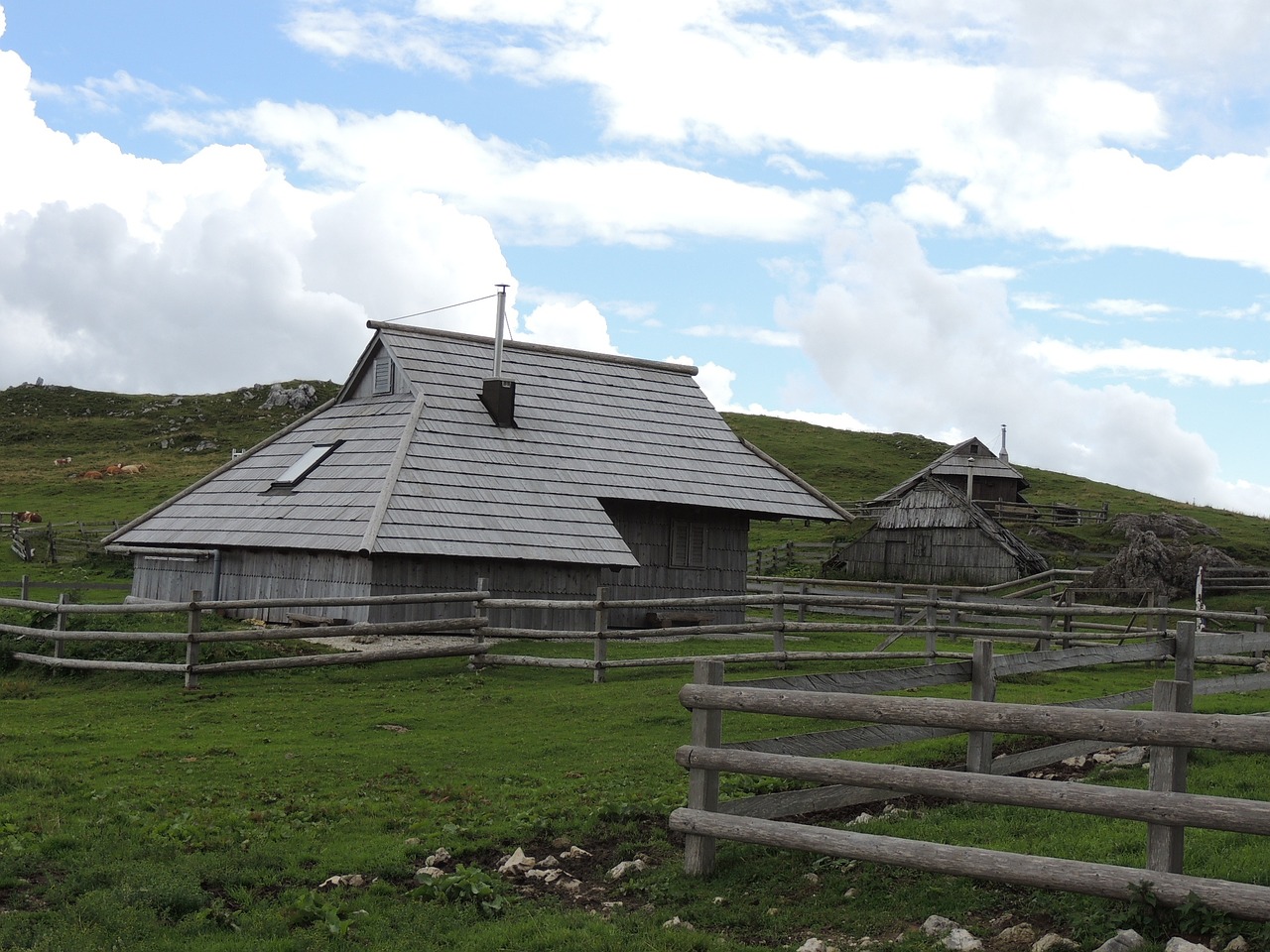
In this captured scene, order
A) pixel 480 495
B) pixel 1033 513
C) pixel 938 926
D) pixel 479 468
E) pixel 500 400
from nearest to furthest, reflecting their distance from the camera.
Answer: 1. pixel 938 926
2. pixel 480 495
3. pixel 479 468
4. pixel 500 400
5. pixel 1033 513

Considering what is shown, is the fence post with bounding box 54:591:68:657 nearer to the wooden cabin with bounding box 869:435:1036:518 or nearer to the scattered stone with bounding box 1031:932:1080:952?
the scattered stone with bounding box 1031:932:1080:952

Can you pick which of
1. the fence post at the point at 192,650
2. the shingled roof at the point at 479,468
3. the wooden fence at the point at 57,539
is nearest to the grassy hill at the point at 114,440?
the wooden fence at the point at 57,539

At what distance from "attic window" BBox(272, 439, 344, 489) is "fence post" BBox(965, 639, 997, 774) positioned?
1881 cm

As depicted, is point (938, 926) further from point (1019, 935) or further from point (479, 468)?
point (479, 468)

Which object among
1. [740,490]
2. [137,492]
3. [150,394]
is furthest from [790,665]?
[150,394]

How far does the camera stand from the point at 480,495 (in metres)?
24.7

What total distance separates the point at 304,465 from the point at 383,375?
365 centimetres

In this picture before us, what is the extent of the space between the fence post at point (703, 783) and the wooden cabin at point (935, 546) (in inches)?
1604

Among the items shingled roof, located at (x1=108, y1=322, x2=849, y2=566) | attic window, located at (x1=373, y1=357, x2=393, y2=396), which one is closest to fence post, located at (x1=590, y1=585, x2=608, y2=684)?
shingled roof, located at (x1=108, y1=322, x2=849, y2=566)

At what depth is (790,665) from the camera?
21.0 metres

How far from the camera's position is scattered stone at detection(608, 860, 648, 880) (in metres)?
8.08

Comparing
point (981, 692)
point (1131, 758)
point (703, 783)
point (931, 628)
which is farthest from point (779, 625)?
point (703, 783)

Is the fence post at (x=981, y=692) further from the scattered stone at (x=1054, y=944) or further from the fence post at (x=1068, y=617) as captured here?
the fence post at (x=1068, y=617)

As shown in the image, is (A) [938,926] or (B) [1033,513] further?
(B) [1033,513]
